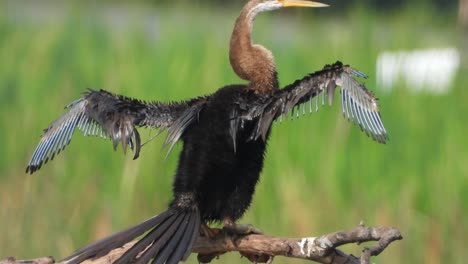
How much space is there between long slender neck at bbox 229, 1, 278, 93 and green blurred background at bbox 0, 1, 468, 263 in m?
1.47

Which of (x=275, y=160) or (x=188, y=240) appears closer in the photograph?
(x=188, y=240)

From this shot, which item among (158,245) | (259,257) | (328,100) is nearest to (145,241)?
(158,245)

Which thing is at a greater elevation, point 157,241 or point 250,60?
point 250,60

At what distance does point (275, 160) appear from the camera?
5930mm

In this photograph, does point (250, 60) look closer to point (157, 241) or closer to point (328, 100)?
point (328, 100)

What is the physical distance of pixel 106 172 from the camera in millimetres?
6066

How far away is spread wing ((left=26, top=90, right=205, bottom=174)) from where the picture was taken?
3.70 meters

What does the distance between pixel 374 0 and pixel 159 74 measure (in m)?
6.19

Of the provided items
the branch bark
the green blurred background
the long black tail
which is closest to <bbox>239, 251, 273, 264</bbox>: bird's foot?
the branch bark

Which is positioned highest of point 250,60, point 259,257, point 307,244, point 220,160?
point 250,60

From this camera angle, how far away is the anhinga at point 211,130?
3.52m

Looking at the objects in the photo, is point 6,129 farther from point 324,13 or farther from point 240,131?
point 324,13

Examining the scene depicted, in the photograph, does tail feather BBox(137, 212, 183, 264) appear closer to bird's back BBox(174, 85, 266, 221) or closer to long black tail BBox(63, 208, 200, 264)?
long black tail BBox(63, 208, 200, 264)

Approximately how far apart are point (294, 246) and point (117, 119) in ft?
2.12
